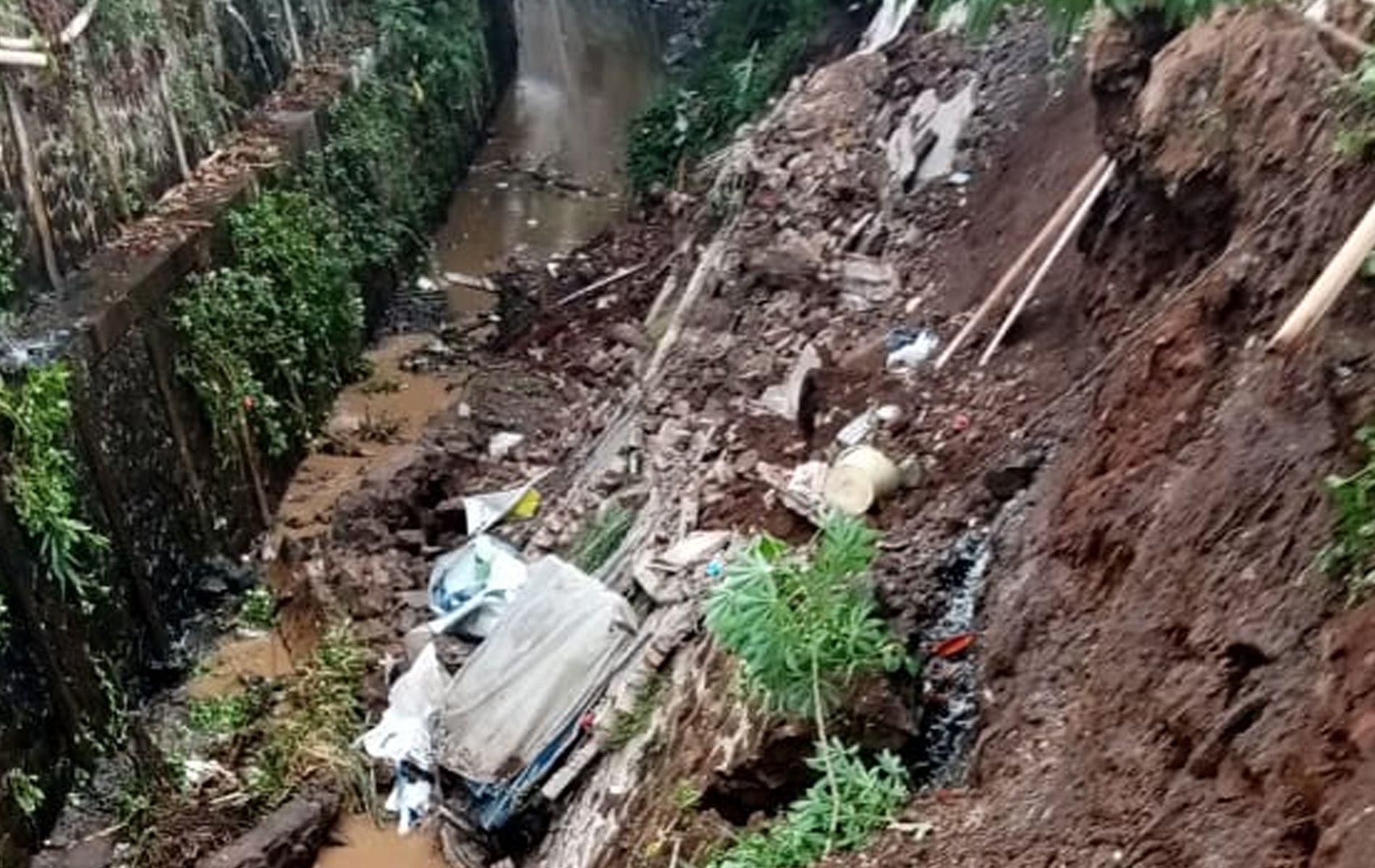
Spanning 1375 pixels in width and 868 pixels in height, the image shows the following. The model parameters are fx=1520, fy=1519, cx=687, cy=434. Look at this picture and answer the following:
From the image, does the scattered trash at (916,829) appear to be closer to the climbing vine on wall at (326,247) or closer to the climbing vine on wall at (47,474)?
the climbing vine on wall at (47,474)

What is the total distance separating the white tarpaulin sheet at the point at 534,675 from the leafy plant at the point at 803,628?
161 centimetres

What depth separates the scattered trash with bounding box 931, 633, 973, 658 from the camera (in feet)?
15.6

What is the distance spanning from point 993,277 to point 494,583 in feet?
8.85

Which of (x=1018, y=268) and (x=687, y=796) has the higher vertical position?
(x=1018, y=268)

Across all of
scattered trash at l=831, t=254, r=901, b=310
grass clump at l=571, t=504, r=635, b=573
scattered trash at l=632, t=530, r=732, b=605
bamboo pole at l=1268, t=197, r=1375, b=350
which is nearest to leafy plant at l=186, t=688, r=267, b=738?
grass clump at l=571, t=504, r=635, b=573

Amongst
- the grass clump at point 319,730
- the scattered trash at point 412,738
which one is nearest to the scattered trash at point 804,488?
the scattered trash at point 412,738

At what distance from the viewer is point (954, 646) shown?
4.76 m

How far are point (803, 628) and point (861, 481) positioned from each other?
134 cm

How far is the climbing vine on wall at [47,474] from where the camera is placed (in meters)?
6.94

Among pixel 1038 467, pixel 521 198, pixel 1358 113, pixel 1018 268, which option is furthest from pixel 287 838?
pixel 521 198

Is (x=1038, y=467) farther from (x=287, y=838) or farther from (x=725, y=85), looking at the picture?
(x=725, y=85)

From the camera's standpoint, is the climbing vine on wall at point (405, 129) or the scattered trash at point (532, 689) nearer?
the scattered trash at point (532, 689)

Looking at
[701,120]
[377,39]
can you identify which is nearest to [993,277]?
[701,120]

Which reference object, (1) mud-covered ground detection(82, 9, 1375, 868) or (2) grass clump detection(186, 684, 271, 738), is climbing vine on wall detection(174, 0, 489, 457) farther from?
(2) grass clump detection(186, 684, 271, 738)
